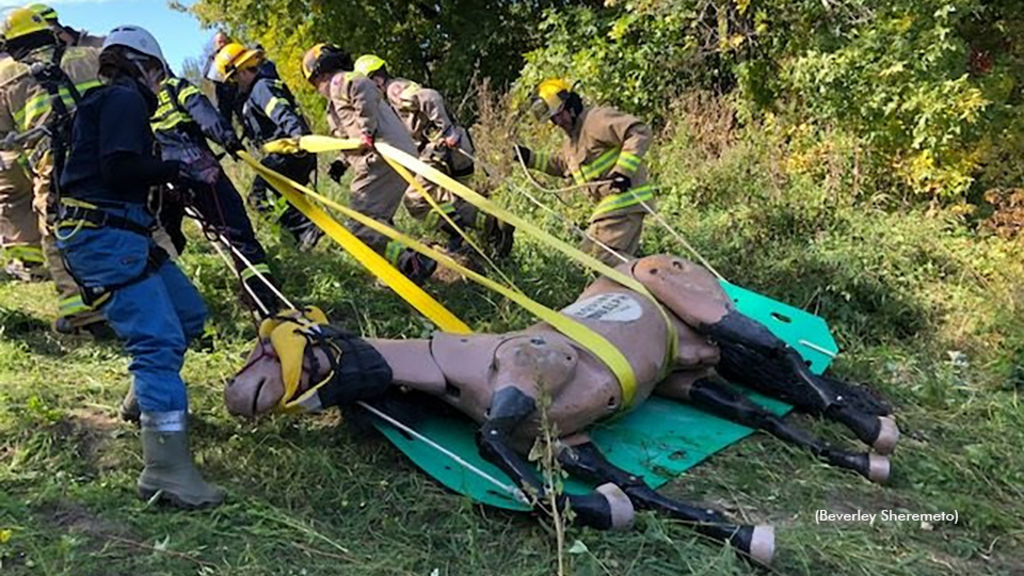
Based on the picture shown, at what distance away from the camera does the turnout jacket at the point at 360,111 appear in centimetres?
569

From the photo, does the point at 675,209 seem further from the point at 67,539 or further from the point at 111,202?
→ the point at 67,539

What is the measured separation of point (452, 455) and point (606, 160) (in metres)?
3.13

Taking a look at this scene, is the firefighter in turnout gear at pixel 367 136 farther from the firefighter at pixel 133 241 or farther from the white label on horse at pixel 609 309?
the firefighter at pixel 133 241

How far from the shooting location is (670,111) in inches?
384

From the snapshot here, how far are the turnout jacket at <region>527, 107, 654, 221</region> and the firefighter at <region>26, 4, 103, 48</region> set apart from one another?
285 cm

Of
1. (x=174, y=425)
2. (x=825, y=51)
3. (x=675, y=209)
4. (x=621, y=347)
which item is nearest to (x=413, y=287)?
(x=621, y=347)

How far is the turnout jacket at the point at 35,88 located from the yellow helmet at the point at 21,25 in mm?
131

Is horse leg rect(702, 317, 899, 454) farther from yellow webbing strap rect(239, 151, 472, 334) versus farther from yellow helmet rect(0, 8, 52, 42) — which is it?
yellow helmet rect(0, 8, 52, 42)

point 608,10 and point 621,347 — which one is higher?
point 608,10

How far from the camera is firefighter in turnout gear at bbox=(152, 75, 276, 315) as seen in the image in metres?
4.21

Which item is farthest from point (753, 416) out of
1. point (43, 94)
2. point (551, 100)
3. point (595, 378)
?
point (43, 94)

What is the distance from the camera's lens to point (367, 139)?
5539mm

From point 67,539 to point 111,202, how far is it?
4.04ft

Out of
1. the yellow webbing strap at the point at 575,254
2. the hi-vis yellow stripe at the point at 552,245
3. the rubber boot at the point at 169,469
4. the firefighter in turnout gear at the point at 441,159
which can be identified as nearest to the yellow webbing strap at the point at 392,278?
the hi-vis yellow stripe at the point at 552,245
